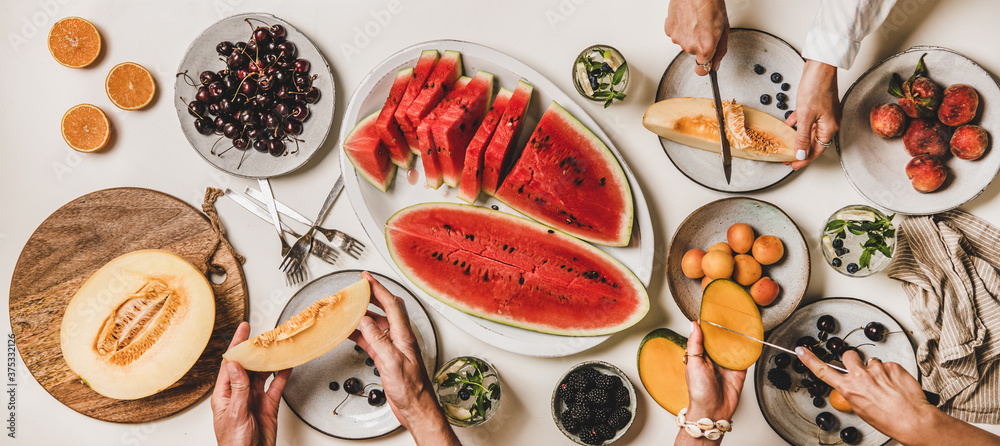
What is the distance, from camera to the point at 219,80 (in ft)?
7.27

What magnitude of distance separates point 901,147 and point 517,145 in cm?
149

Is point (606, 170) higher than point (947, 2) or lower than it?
lower

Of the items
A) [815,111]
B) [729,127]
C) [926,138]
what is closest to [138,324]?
[729,127]

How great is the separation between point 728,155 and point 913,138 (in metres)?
0.71

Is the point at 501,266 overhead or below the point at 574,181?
below

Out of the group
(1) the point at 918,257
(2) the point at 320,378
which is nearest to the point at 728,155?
(1) the point at 918,257

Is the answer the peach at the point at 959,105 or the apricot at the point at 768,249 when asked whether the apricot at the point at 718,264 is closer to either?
the apricot at the point at 768,249

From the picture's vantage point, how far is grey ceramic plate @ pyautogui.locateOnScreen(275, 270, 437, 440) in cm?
217

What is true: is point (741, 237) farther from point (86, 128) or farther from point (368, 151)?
point (86, 128)

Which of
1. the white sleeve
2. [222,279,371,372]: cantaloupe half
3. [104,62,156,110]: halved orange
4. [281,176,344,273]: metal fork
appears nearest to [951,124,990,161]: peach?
the white sleeve

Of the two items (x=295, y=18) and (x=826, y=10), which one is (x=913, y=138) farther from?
(x=295, y=18)

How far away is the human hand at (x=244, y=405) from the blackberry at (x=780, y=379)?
6.24 feet

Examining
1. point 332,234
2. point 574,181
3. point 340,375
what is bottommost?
point 340,375

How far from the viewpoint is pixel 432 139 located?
2.03m
